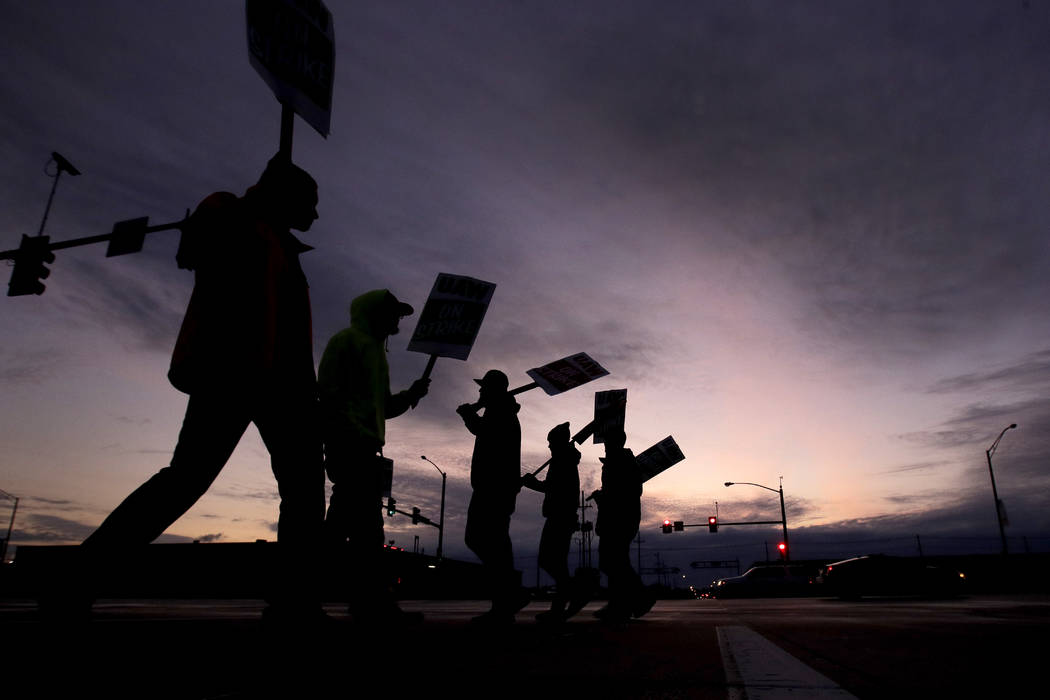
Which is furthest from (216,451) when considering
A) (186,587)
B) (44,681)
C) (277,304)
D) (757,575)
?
(186,587)

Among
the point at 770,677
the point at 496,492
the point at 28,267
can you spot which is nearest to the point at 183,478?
the point at 770,677

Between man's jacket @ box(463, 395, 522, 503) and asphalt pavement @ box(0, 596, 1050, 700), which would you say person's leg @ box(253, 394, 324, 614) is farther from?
man's jacket @ box(463, 395, 522, 503)

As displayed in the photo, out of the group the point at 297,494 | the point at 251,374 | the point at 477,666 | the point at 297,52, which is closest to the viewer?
the point at 477,666

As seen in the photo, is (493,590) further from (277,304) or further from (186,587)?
(186,587)

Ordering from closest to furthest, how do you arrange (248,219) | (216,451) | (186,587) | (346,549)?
(216,451)
(248,219)
(346,549)
(186,587)

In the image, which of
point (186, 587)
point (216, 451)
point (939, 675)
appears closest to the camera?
point (939, 675)

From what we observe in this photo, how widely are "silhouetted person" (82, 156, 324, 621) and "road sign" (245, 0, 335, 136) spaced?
47 centimetres

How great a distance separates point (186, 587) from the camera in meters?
36.7

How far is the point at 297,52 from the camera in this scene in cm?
335

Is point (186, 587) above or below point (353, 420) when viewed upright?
below

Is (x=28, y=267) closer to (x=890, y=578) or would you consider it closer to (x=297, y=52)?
(x=297, y=52)

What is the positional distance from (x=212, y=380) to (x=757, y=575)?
32933 millimetres

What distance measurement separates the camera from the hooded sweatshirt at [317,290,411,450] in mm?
3686

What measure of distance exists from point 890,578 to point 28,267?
26128 mm
